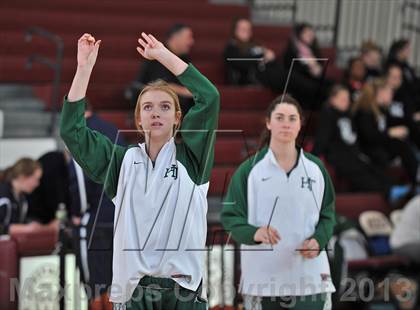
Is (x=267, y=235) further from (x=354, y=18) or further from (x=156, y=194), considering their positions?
(x=354, y=18)

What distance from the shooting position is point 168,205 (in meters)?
3.85

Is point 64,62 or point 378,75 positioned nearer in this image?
point 64,62

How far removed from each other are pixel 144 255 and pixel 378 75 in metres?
6.94

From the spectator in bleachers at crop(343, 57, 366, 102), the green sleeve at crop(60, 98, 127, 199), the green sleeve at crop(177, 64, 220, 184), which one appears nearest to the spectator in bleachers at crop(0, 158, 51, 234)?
the green sleeve at crop(60, 98, 127, 199)

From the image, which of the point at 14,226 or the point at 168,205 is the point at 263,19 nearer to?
the point at 14,226

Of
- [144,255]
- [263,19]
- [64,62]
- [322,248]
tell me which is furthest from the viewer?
[263,19]

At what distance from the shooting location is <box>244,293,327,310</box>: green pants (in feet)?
15.5

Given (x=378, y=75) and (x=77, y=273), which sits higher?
(x=378, y=75)

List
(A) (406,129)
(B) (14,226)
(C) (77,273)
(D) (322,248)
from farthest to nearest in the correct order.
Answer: (A) (406,129), (B) (14,226), (C) (77,273), (D) (322,248)

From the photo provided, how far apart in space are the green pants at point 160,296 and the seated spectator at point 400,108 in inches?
253

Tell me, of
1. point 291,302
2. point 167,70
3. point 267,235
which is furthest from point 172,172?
point 167,70

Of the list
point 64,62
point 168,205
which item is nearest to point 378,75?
point 64,62

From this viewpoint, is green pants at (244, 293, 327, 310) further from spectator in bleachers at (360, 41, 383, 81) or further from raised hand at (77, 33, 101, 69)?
spectator in bleachers at (360, 41, 383, 81)

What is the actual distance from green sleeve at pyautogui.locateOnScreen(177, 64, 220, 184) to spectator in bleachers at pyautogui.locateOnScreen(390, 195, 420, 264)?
14.0 ft
